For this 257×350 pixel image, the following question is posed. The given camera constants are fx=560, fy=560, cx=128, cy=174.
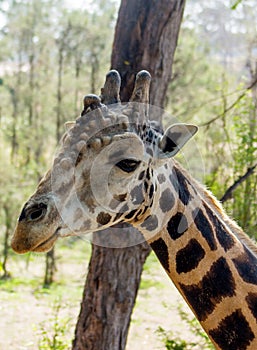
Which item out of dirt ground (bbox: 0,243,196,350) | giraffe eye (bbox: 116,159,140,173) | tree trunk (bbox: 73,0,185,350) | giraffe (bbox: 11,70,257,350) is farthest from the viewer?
dirt ground (bbox: 0,243,196,350)

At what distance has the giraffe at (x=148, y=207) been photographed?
2447 millimetres

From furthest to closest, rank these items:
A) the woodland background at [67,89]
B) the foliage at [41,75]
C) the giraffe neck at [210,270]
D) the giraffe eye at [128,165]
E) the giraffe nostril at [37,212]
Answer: the foliage at [41,75] → the woodland background at [67,89] → the giraffe neck at [210,270] → the giraffe eye at [128,165] → the giraffe nostril at [37,212]

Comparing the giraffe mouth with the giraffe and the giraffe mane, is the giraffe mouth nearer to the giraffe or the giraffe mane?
the giraffe

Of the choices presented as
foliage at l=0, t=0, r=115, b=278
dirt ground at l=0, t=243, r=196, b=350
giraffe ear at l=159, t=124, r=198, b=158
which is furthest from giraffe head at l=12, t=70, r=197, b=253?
foliage at l=0, t=0, r=115, b=278

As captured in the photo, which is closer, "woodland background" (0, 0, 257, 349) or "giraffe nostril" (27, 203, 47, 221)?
"giraffe nostril" (27, 203, 47, 221)

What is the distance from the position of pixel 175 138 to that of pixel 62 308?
6743 mm

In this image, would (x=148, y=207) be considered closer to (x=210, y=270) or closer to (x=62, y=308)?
(x=210, y=270)

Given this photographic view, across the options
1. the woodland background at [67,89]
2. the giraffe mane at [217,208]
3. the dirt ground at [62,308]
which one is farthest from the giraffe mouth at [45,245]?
the dirt ground at [62,308]

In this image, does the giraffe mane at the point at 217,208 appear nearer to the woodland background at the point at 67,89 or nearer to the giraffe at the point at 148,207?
the giraffe at the point at 148,207

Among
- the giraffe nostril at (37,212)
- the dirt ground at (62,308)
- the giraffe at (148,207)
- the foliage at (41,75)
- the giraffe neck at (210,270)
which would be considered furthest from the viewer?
the foliage at (41,75)

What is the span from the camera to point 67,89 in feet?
74.5

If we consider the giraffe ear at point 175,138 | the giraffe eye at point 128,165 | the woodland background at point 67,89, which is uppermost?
the giraffe ear at point 175,138

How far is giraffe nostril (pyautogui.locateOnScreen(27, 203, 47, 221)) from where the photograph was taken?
7.65ft

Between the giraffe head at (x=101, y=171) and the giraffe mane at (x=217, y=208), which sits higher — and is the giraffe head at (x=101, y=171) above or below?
above
